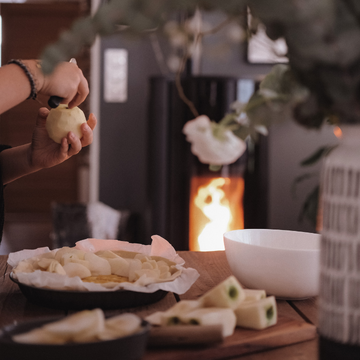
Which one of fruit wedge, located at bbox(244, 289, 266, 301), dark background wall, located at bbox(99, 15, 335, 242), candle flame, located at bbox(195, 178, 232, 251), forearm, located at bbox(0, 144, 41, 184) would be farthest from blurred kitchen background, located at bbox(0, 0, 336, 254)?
fruit wedge, located at bbox(244, 289, 266, 301)

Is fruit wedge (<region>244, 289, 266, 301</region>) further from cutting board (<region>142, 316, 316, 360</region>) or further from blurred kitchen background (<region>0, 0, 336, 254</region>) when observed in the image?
blurred kitchen background (<region>0, 0, 336, 254</region>)

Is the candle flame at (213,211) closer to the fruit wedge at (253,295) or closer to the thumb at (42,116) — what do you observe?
the thumb at (42,116)

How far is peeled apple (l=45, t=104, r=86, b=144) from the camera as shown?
1.08 meters

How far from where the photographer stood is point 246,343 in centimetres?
62

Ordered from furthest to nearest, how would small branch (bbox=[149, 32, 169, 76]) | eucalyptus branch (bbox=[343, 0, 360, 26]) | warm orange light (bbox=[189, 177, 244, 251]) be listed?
small branch (bbox=[149, 32, 169, 76]), warm orange light (bbox=[189, 177, 244, 251]), eucalyptus branch (bbox=[343, 0, 360, 26])

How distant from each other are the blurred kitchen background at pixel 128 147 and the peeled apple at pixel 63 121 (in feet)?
6.35

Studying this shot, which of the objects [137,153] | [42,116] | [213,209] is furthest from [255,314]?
[137,153]

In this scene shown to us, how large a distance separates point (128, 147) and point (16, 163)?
7.89 ft

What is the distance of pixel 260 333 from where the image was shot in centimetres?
65

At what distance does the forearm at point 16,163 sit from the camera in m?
1.35

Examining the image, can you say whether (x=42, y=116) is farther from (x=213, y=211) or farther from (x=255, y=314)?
(x=213, y=211)

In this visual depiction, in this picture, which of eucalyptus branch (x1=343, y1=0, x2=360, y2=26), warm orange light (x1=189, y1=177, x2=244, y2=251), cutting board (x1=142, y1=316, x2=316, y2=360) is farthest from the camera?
warm orange light (x1=189, y1=177, x2=244, y2=251)

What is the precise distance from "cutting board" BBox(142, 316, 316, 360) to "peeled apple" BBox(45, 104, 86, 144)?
65 centimetres

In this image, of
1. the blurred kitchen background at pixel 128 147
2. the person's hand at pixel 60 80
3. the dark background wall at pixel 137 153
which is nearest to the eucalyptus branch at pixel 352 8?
the person's hand at pixel 60 80
